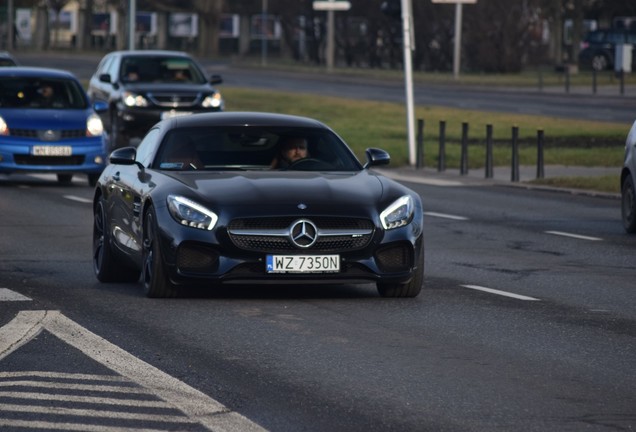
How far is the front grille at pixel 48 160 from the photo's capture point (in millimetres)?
24766

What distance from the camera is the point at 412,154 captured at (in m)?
32.0

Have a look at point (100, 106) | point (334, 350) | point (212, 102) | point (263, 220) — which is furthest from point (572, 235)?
point (212, 102)

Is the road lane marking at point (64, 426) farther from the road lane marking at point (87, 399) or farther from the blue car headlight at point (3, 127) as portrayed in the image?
the blue car headlight at point (3, 127)

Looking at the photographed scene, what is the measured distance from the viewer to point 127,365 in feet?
30.7

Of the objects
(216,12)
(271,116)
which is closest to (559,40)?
(216,12)

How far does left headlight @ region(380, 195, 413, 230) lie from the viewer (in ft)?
39.5

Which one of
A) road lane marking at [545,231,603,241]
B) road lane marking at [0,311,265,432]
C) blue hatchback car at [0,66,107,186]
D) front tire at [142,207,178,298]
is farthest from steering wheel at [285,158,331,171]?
blue hatchback car at [0,66,107,186]

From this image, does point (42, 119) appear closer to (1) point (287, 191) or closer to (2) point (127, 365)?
(1) point (287, 191)

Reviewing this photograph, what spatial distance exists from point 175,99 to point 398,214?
68.1 feet

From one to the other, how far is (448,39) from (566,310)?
7368 centimetres

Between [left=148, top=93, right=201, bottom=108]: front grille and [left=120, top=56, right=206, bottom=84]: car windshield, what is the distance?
41.7 inches

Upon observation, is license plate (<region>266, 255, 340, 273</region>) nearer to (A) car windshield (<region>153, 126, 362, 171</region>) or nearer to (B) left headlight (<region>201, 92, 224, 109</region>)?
(A) car windshield (<region>153, 126, 362, 171</region>)

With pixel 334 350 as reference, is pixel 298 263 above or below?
above

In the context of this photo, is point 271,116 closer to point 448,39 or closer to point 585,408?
point 585,408
